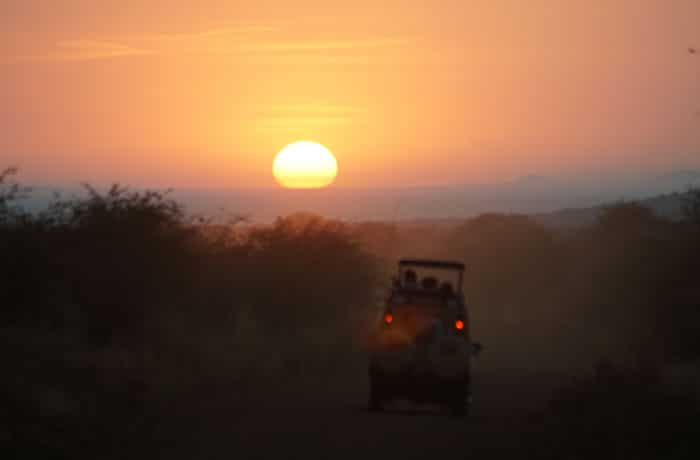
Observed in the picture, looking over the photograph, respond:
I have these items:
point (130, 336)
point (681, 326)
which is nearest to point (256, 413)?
point (130, 336)

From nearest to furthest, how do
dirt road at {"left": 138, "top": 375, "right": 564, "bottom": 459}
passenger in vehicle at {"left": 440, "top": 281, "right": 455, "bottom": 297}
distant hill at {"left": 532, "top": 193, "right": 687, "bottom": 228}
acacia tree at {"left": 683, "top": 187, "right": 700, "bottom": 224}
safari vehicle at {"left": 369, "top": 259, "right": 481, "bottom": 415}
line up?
dirt road at {"left": 138, "top": 375, "right": 564, "bottom": 459}
safari vehicle at {"left": 369, "top": 259, "right": 481, "bottom": 415}
passenger in vehicle at {"left": 440, "top": 281, "right": 455, "bottom": 297}
acacia tree at {"left": 683, "top": 187, "right": 700, "bottom": 224}
distant hill at {"left": 532, "top": 193, "right": 687, "bottom": 228}

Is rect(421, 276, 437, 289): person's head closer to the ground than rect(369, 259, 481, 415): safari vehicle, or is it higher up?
higher up

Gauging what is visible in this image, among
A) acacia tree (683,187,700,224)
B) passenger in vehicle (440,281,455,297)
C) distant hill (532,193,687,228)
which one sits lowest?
passenger in vehicle (440,281,455,297)

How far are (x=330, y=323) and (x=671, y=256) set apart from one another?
15290mm

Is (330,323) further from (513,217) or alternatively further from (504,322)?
(513,217)

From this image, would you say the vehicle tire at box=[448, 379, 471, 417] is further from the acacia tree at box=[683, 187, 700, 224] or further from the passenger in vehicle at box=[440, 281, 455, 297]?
the acacia tree at box=[683, 187, 700, 224]

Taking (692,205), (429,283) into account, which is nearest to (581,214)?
(692,205)

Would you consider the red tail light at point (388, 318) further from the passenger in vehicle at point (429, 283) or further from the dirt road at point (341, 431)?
the dirt road at point (341, 431)

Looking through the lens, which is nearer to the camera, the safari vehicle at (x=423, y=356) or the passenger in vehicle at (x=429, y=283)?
the safari vehicle at (x=423, y=356)

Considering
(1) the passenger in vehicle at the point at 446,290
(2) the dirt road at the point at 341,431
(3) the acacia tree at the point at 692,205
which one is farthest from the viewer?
(3) the acacia tree at the point at 692,205

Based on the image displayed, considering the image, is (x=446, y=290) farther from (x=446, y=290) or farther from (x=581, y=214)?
(x=581, y=214)

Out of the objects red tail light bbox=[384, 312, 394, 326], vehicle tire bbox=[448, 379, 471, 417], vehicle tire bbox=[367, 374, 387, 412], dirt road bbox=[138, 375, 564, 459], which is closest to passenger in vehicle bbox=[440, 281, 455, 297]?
red tail light bbox=[384, 312, 394, 326]

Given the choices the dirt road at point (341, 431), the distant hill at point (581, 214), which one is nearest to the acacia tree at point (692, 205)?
the dirt road at point (341, 431)

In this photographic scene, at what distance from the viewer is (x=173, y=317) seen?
38.3 m
